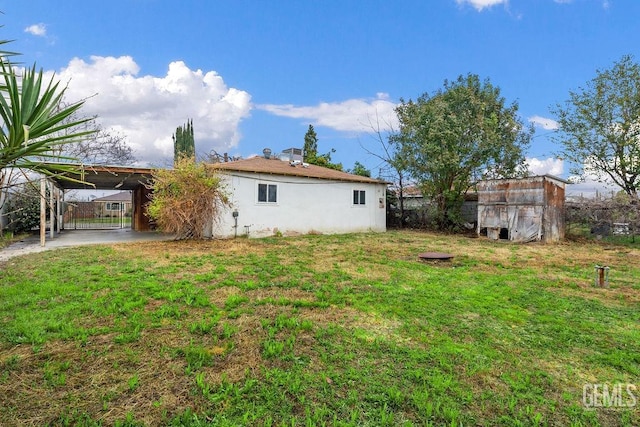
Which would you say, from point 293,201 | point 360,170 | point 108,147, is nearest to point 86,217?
point 108,147

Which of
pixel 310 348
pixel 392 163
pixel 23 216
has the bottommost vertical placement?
pixel 310 348

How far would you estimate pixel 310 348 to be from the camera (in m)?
3.30

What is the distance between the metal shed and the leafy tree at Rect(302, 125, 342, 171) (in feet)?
37.2

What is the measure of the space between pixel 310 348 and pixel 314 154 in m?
23.0

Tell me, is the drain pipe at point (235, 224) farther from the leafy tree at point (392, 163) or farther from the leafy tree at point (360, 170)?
the leafy tree at point (360, 170)

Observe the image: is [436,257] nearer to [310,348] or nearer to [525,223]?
[310,348]

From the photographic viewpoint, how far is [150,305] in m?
4.46

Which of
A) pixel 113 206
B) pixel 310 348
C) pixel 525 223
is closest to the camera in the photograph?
pixel 310 348

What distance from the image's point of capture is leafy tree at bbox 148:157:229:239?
10.7m

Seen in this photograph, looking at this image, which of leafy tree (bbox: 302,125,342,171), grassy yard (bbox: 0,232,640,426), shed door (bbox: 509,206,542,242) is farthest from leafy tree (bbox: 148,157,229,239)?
leafy tree (bbox: 302,125,342,171)

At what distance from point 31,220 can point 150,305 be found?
49.6 feet

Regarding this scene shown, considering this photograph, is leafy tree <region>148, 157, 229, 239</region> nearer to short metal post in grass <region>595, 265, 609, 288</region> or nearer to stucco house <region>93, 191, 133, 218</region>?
short metal post in grass <region>595, 265, 609, 288</region>

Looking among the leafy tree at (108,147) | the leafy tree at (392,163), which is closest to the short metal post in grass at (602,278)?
the leafy tree at (392,163)

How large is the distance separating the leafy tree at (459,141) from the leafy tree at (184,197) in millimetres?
9427
